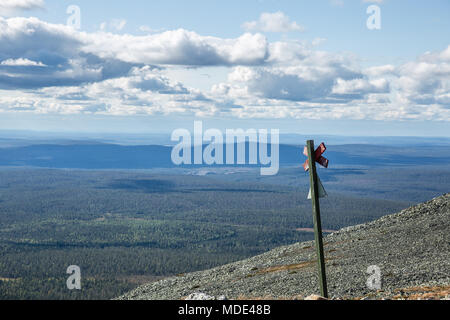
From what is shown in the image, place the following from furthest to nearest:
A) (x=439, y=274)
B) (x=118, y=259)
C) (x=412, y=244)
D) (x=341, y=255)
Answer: (x=118, y=259) < (x=341, y=255) < (x=412, y=244) < (x=439, y=274)

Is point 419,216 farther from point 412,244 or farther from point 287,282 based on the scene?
point 287,282
